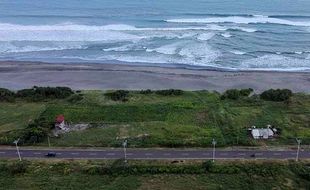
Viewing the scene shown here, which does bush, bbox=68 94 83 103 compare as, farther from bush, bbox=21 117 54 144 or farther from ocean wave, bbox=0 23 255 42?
ocean wave, bbox=0 23 255 42

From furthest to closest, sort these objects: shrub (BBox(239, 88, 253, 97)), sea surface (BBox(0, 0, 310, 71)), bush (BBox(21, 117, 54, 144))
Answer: sea surface (BBox(0, 0, 310, 71))
shrub (BBox(239, 88, 253, 97))
bush (BBox(21, 117, 54, 144))

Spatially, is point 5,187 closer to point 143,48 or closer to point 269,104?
point 269,104

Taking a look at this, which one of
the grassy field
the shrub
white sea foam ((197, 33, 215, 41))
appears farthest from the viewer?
white sea foam ((197, 33, 215, 41))

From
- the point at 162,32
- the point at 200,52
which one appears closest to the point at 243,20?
the point at 162,32

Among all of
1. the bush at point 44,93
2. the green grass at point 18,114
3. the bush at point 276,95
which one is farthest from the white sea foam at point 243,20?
the green grass at point 18,114

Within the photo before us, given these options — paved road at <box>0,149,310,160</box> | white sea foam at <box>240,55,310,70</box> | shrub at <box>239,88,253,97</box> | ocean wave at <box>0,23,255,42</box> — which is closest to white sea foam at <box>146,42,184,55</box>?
ocean wave at <box>0,23,255,42</box>

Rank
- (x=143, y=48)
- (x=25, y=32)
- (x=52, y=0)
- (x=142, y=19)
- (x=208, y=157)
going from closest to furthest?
(x=208, y=157), (x=143, y=48), (x=25, y=32), (x=142, y=19), (x=52, y=0)

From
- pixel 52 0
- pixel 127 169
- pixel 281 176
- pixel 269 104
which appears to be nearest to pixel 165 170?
pixel 127 169

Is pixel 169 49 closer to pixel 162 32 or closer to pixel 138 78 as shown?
pixel 162 32
